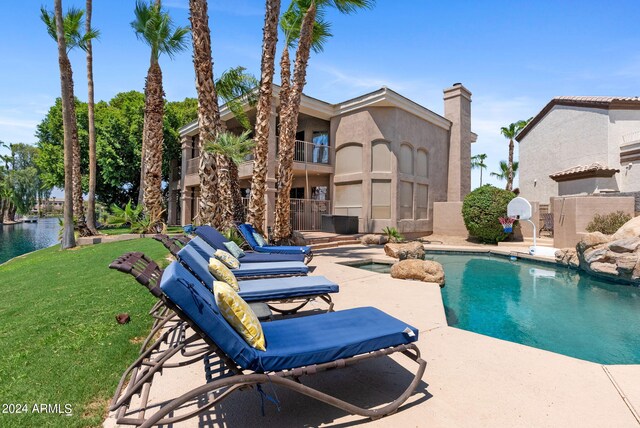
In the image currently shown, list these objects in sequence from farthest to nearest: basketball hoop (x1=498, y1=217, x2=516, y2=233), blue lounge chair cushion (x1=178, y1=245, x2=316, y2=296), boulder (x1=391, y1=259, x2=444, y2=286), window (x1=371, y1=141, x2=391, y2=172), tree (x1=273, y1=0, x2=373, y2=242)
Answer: window (x1=371, y1=141, x2=391, y2=172) → basketball hoop (x1=498, y1=217, x2=516, y2=233) → tree (x1=273, y1=0, x2=373, y2=242) → boulder (x1=391, y1=259, x2=444, y2=286) → blue lounge chair cushion (x1=178, y1=245, x2=316, y2=296)

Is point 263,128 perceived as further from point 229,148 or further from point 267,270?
point 267,270

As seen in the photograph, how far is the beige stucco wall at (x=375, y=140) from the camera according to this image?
57.6ft

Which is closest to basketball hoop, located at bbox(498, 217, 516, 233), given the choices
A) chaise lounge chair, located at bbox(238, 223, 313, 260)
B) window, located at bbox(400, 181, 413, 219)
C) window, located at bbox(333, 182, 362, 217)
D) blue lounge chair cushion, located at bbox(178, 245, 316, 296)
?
window, located at bbox(400, 181, 413, 219)

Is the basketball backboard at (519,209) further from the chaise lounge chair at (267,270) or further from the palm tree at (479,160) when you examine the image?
the palm tree at (479,160)

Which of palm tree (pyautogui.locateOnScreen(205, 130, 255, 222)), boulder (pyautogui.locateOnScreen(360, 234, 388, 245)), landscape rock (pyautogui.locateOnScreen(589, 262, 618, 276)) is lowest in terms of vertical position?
landscape rock (pyautogui.locateOnScreen(589, 262, 618, 276))

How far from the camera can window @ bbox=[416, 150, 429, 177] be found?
1965cm

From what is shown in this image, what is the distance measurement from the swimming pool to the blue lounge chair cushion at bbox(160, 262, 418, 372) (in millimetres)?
3110

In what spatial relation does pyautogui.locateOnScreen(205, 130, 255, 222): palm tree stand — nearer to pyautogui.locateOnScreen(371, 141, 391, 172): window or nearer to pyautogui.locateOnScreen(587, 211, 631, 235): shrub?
pyautogui.locateOnScreen(371, 141, 391, 172): window

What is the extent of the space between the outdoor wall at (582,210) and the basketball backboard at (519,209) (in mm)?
1416

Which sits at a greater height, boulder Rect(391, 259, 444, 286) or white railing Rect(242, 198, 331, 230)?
white railing Rect(242, 198, 331, 230)

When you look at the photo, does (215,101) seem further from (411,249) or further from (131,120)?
(131,120)

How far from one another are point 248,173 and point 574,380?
51.6 ft

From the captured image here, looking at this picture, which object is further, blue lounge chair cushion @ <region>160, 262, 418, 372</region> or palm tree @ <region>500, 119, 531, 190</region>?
palm tree @ <region>500, 119, 531, 190</region>

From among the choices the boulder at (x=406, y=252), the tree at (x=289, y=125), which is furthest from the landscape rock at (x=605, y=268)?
the tree at (x=289, y=125)
